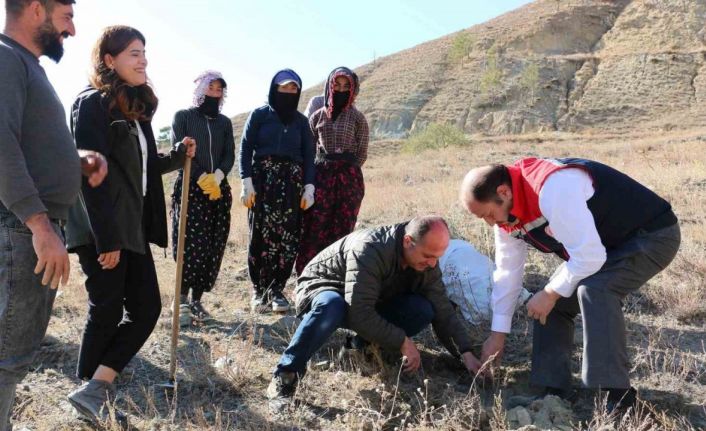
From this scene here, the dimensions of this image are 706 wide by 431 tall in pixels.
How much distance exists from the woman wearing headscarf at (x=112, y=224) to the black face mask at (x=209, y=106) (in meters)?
1.67

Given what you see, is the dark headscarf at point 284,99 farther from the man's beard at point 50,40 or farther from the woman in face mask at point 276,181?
the man's beard at point 50,40

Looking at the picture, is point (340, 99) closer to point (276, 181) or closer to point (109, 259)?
point (276, 181)

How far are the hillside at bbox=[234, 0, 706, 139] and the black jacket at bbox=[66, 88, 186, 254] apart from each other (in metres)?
33.2

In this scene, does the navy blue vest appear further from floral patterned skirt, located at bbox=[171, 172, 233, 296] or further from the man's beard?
floral patterned skirt, located at bbox=[171, 172, 233, 296]

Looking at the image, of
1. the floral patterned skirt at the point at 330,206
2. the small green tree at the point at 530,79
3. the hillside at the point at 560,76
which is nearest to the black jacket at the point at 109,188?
the floral patterned skirt at the point at 330,206

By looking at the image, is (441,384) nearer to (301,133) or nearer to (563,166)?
(563,166)

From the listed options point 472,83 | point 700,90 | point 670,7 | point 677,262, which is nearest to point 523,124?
point 472,83

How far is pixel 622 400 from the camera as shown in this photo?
284 cm

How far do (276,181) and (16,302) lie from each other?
265 centimetres

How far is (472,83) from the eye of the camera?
45031 mm

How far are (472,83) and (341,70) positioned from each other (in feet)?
138

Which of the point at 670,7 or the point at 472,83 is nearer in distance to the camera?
the point at 472,83

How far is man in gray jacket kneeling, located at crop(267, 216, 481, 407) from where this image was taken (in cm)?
312

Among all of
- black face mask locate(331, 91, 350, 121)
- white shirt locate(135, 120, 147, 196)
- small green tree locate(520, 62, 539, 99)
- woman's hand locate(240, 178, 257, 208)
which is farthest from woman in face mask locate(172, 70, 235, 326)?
small green tree locate(520, 62, 539, 99)
